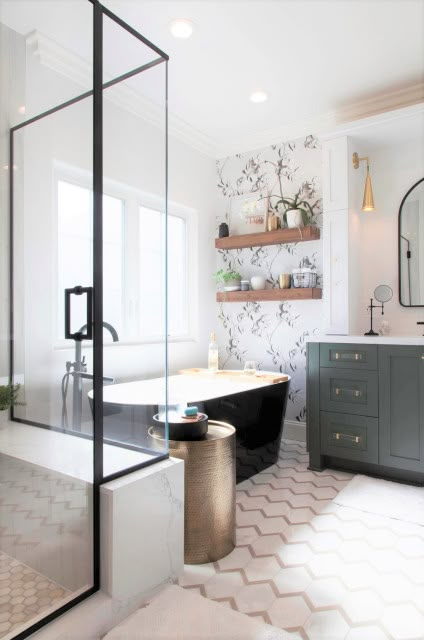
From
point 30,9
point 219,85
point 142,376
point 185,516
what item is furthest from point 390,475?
point 30,9

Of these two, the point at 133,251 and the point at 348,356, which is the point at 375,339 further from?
the point at 133,251

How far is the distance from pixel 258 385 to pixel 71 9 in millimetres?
2239

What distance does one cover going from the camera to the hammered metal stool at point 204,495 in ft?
6.19

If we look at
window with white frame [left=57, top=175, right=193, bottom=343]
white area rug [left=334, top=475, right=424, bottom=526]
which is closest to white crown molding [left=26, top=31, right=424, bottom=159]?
window with white frame [left=57, top=175, right=193, bottom=343]

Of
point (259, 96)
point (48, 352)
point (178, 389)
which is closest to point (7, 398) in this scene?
point (48, 352)

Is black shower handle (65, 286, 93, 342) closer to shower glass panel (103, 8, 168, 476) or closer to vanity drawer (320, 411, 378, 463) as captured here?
shower glass panel (103, 8, 168, 476)

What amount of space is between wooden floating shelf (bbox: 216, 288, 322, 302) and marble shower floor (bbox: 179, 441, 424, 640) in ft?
4.98

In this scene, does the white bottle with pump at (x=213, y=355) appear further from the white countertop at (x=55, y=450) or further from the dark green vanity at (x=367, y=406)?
the white countertop at (x=55, y=450)

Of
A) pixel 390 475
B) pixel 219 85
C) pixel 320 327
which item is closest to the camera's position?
pixel 390 475

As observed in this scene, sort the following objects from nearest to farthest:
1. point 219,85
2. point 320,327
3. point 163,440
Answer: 1. point 163,440
2. point 219,85
3. point 320,327

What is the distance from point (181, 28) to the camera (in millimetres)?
2457

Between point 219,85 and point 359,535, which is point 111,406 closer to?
point 359,535

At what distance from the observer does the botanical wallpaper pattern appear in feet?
12.1

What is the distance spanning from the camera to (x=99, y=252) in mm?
1568
